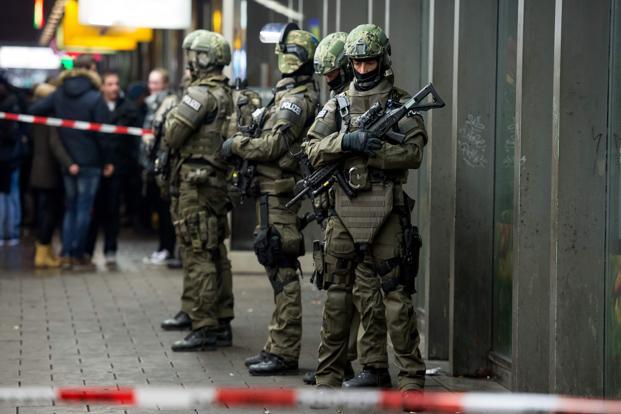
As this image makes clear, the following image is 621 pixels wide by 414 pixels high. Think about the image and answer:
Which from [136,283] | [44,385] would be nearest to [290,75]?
[44,385]

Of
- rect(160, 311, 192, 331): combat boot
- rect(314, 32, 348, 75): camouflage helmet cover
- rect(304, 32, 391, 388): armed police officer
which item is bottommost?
rect(160, 311, 192, 331): combat boot

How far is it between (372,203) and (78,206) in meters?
7.90

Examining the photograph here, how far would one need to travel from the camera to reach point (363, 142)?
713 cm

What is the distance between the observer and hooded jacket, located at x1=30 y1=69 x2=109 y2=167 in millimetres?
14648

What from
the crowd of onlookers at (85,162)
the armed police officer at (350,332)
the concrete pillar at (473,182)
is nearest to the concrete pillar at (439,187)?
the concrete pillar at (473,182)

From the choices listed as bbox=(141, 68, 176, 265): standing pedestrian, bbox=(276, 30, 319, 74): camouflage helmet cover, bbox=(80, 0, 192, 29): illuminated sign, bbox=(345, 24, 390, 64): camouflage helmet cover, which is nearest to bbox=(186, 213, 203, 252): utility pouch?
bbox=(276, 30, 319, 74): camouflage helmet cover

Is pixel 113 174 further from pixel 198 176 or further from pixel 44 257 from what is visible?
pixel 198 176

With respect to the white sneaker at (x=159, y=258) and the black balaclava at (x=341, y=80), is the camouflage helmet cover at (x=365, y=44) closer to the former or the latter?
the black balaclava at (x=341, y=80)

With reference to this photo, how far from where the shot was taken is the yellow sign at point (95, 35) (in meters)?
21.9

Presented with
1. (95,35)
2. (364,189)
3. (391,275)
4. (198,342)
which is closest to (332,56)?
(364,189)

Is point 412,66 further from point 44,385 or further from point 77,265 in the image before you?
point 77,265

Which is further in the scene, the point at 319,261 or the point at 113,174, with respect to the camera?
the point at 113,174

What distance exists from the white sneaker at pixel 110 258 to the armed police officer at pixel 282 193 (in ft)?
23.0

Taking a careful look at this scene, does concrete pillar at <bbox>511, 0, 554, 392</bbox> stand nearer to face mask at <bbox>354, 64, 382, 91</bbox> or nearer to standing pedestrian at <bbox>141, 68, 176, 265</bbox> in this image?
face mask at <bbox>354, 64, 382, 91</bbox>
